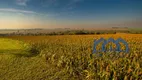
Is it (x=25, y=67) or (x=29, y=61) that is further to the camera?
(x=29, y=61)

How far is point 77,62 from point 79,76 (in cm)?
137

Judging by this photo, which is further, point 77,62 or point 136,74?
point 77,62

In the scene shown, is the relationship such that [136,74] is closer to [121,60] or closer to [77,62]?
[121,60]

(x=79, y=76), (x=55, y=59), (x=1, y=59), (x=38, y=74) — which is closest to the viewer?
(x=79, y=76)

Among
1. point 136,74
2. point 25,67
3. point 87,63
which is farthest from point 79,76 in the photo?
point 25,67

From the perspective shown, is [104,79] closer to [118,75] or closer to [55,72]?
[118,75]

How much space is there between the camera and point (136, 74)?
23.0 feet

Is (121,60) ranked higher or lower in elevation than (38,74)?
higher

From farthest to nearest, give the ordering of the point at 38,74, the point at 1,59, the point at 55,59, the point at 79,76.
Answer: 1. the point at 1,59
2. the point at 55,59
3. the point at 38,74
4. the point at 79,76

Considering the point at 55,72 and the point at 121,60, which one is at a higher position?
the point at 121,60

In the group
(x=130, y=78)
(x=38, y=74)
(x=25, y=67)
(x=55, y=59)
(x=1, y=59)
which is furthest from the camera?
(x=1, y=59)

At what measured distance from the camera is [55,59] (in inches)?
430

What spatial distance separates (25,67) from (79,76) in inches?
142

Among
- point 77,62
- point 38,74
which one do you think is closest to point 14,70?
point 38,74
